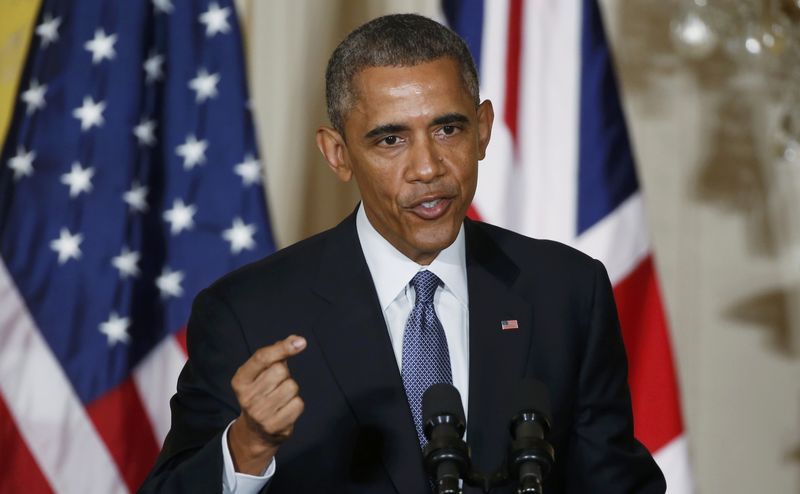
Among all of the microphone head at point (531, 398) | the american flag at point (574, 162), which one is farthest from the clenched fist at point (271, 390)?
the american flag at point (574, 162)

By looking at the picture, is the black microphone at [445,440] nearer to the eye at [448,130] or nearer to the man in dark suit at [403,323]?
the man in dark suit at [403,323]

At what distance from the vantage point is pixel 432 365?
2.23m

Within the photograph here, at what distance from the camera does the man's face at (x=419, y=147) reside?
86.9 inches

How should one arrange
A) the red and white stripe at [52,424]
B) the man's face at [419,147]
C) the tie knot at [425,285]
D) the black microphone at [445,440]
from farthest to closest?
the red and white stripe at [52,424] → the tie knot at [425,285] → the man's face at [419,147] → the black microphone at [445,440]

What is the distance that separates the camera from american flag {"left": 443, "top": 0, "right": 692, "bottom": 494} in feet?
13.3

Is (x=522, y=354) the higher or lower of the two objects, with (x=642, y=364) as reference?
higher

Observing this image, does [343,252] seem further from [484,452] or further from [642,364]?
[642,364]

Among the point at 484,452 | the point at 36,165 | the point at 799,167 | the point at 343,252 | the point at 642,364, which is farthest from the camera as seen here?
the point at 799,167

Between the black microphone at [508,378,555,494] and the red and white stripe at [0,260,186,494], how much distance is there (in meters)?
2.37

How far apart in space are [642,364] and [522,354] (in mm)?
1910

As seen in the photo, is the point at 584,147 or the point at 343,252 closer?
the point at 343,252

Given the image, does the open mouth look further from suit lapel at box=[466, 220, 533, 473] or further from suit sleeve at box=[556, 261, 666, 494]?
suit sleeve at box=[556, 261, 666, 494]

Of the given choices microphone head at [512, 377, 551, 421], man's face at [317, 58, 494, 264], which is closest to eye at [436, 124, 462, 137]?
man's face at [317, 58, 494, 264]

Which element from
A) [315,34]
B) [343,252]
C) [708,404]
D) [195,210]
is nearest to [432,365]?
[343,252]
